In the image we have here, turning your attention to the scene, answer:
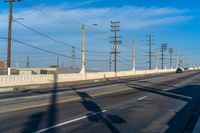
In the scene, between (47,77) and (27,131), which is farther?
(47,77)

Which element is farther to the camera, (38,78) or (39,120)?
(38,78)

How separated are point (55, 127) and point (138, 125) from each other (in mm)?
2799

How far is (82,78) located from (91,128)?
45623 millimetres

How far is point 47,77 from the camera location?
47531 millimetres

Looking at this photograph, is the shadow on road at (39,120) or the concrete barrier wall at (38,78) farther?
the concrete barrier wall at (38,78)

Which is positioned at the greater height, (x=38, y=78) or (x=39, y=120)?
(x=38, y=78)

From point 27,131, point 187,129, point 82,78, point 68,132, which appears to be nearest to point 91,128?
point 68,132

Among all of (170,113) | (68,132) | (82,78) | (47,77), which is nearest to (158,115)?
(170,113)

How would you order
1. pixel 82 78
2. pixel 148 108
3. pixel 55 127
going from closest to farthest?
pixel 55 127 < pixel 148 108 < pixel 82 78

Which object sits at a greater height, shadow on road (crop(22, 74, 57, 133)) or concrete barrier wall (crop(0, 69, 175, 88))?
concrete barrier wall (crop(0, 69, 175, 88))

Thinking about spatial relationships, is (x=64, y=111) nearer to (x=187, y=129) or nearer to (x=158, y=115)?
(x=158, y=115)

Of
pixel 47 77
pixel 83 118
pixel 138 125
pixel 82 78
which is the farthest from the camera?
pixel 82 78

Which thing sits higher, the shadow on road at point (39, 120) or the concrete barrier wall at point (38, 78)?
the concrete barrier wall at point (38, 78)

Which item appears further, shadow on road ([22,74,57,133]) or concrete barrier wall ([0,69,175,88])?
concrete barrier wall ([0,69,175,88])
